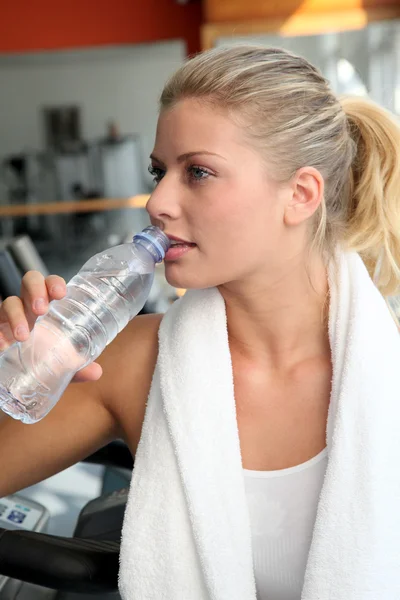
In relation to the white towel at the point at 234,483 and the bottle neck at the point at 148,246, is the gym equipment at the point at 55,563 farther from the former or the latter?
the bottle neck at the point at 148,246

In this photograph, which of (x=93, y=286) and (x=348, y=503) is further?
(x=93, y=286)

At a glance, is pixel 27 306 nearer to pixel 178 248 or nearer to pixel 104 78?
pixel 178 248

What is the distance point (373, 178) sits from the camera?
1.25 m

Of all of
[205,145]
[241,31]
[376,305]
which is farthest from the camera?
[241,31]

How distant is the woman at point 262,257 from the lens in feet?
3.48

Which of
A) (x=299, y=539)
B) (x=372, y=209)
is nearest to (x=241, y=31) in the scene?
(x=372, y=209)

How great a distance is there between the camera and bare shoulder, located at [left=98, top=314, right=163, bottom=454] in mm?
1215

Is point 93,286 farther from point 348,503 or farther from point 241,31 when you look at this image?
point 241,31

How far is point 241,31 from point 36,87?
6.73 ft

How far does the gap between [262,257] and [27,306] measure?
0.35 m

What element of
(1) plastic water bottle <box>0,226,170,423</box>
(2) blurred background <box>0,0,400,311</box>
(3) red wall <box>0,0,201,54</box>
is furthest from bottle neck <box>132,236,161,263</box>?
(3) red wall <box>0,0,201,54</box>

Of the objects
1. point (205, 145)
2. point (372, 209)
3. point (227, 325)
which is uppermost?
point (205, 145)

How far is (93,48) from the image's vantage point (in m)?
6.37

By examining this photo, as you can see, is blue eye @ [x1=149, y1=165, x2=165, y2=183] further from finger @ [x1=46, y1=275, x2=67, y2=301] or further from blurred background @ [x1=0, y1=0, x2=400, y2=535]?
blurred background @ [x1=0, y1=0, x2=400, y2=535]
